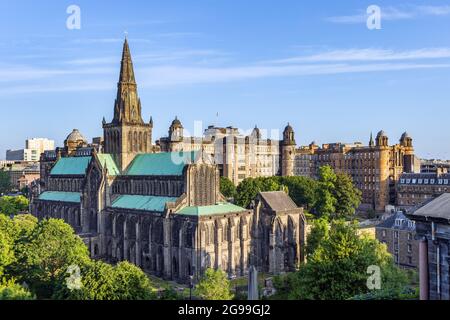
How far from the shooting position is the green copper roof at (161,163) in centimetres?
7812

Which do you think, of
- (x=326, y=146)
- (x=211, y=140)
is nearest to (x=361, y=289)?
(x=211, y=140)

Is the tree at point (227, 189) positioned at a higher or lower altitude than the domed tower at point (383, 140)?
lower

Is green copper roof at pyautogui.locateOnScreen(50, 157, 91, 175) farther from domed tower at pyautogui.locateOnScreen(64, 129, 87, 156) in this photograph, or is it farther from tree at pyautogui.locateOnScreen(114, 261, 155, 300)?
tree at pyautogui.locateOnScreen(114, 261, 155, 300)

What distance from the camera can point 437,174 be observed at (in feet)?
402

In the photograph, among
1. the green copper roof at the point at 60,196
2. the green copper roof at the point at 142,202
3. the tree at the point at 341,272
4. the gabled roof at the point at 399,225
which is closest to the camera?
the tree at the point at 341,272

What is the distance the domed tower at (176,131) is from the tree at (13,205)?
46128 millimetres

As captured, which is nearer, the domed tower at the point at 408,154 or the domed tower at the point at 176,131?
the domed tower at the point at 408,154

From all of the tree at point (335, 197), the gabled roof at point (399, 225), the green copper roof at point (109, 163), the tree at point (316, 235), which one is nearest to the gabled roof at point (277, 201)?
the tree at point (316, 235)

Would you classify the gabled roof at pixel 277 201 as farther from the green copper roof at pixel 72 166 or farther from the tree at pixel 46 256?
the green copper roof at pixel 72 166

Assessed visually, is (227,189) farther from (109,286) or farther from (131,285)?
(109,286)

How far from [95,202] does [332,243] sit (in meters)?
53.2

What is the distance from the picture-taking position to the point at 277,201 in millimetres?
79875

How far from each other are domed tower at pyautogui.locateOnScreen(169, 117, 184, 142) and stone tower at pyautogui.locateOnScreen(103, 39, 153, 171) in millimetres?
58063
